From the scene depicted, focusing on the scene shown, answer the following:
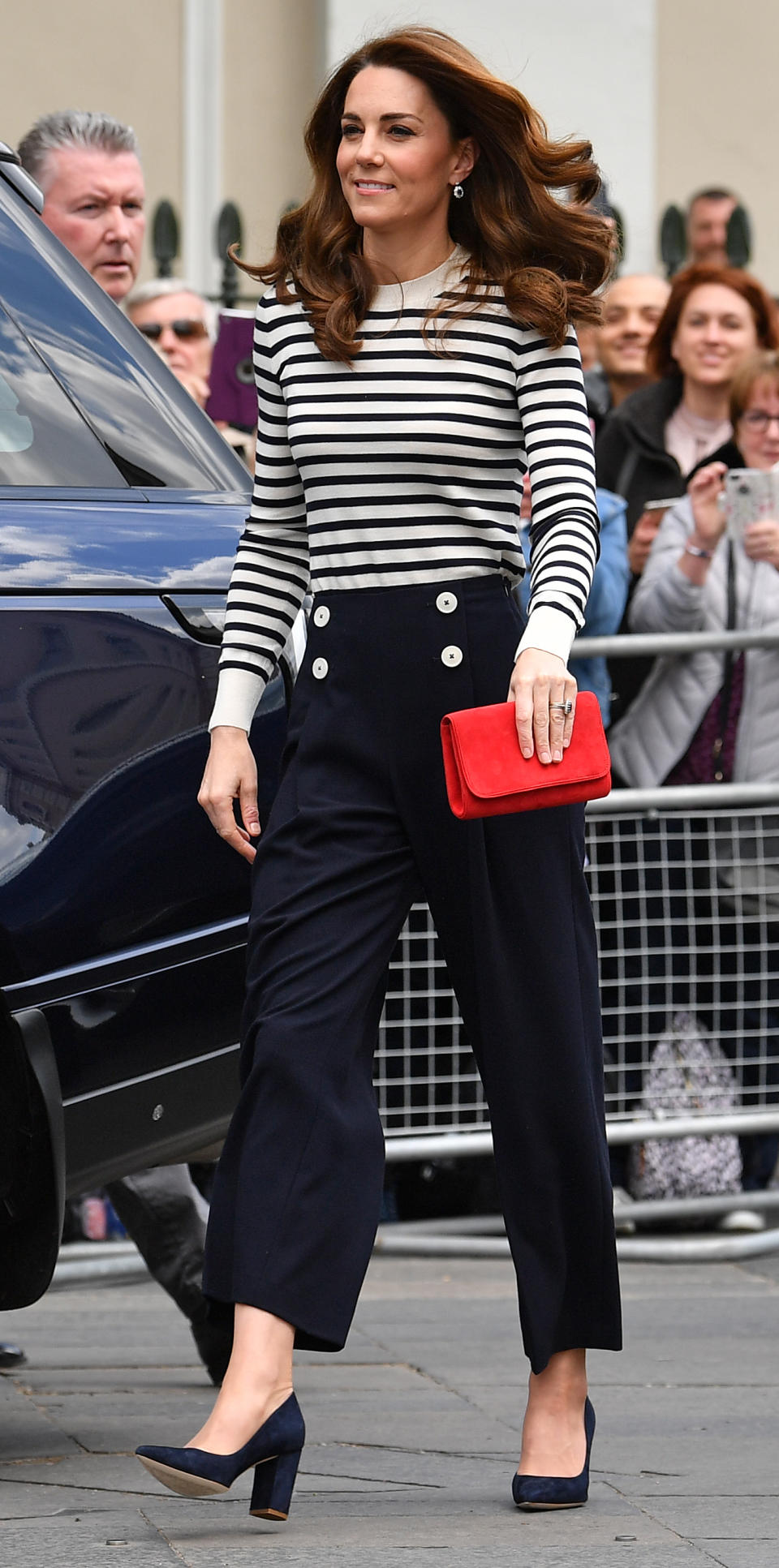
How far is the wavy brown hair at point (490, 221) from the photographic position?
350 cm

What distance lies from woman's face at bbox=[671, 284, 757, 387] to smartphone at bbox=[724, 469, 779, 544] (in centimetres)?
78

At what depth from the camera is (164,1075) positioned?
3688 mm

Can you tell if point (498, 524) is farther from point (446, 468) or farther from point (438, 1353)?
point (438, 1353)

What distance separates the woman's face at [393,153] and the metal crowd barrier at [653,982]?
2.52 m

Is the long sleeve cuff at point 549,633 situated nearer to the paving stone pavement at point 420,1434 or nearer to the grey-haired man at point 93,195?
the paving stone pavement at point 420,1434

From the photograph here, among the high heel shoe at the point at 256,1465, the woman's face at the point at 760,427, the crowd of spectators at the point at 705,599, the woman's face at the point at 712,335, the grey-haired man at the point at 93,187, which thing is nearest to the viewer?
the high heel shoe at the point at 256,1465

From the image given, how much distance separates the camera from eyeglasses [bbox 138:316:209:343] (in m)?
6.99

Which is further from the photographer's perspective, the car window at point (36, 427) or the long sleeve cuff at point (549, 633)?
the car window at point (36, 427)

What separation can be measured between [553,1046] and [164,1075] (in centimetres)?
56

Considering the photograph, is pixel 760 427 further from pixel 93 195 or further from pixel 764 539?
pixel 93 195

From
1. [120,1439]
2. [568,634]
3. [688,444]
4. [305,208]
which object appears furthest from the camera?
[688,444]

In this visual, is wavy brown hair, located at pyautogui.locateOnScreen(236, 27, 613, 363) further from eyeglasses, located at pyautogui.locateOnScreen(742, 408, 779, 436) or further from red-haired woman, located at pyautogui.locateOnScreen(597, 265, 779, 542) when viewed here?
red-haired woman, located at pyautogui.locateOnScreen(597, 265, 779, 542)

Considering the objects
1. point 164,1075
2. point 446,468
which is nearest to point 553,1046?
point 164,1075

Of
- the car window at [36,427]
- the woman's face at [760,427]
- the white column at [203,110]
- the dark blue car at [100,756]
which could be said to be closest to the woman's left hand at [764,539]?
the woman's face at [760,427]
